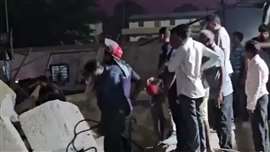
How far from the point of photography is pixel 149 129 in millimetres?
9523

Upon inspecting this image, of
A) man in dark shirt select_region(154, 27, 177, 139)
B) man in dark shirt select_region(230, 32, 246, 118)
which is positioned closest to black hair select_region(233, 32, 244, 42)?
man in dark shirt select_region(230, 32, 246, 118)

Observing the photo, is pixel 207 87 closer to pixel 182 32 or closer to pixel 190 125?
pixel 190 125

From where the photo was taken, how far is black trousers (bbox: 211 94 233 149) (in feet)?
26.8

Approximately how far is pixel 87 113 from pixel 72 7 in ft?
21.9

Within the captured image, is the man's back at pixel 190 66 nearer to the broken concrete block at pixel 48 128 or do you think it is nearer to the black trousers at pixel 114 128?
the black trousers at pixel 114 128

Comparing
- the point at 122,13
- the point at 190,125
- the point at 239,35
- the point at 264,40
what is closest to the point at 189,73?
the point at 190,125

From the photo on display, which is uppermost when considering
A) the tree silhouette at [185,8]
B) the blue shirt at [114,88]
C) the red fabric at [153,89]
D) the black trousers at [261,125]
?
the tree silhouette at [185,8]

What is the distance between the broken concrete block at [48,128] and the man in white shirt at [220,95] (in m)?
2.15

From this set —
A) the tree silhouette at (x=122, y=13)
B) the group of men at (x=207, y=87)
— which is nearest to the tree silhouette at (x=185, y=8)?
the tree silhouette at (x=122, y=13)

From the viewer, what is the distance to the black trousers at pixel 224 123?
26.8 feet

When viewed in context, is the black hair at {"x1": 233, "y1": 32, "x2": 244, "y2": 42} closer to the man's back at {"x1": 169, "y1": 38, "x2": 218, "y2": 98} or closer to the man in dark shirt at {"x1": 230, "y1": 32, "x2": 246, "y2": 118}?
the man in dark shirt at {"x1": 230, "y1": 32, "x2": 246, "y2": 118}

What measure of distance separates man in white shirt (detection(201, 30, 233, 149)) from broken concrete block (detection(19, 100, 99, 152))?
215 centimetres

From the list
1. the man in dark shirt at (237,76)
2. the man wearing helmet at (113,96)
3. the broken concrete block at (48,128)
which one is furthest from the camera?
the man in dark shirt at (237,76)

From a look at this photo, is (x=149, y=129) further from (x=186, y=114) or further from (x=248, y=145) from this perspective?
(x=186, y=114)
